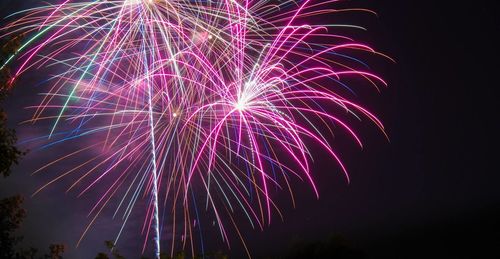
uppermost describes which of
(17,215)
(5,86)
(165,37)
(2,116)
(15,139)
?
(165,37)

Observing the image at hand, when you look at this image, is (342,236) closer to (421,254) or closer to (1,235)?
(421,254)

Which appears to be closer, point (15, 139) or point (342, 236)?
point (15, 139)

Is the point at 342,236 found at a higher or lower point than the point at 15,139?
higher

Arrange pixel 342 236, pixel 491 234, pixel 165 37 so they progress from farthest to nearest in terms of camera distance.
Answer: pixel 491 234, pixel 342 236, pixel 165 37

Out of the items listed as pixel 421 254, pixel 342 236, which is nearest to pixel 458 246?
pixel 421 254

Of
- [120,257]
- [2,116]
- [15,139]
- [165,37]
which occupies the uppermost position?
[165,37]

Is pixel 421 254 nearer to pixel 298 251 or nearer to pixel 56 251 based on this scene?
pixel 298 251

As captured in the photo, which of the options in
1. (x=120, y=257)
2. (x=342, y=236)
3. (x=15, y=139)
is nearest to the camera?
(x=15, y=139)

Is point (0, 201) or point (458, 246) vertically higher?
point (458, 246)

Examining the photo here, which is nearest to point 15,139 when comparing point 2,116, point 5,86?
point 2,116
